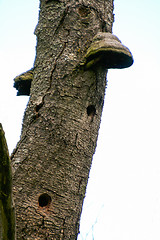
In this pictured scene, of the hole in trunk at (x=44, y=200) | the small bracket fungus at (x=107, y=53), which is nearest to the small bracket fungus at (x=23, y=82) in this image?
the small bracket fungus at (x=107, y=53)

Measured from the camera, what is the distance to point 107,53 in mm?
2189

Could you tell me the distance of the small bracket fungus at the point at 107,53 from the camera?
2.17 m

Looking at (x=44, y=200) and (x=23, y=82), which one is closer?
(x=44, y=200)

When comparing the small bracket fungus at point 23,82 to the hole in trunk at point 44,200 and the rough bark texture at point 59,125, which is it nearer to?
the rough bark texture at point 59,125

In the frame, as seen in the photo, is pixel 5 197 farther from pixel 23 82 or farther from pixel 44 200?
pixel 23 82

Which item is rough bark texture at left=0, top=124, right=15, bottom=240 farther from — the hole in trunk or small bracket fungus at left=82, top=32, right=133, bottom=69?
small bracket fungus at left=82, top=32, right=133, bottom=69

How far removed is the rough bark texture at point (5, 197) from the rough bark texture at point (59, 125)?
450 mm

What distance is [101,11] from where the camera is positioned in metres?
2.53

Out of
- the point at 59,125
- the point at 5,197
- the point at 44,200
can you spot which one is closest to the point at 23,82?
the point at 59,125

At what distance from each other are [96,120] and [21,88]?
→ 2.13 feet

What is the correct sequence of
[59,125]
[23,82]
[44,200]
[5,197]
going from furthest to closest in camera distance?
[23,82]
[59,125]
[44,200]
[5,197]

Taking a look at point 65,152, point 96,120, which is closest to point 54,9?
point 96,120

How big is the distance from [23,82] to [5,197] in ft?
4.20

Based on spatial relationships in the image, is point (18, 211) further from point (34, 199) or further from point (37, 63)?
point (37, 63)
